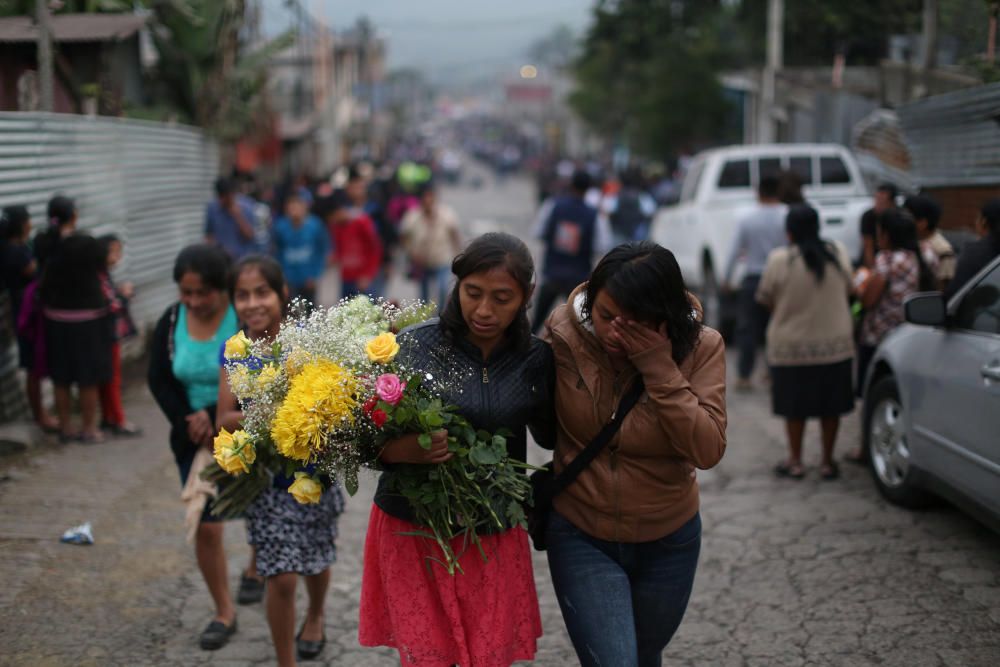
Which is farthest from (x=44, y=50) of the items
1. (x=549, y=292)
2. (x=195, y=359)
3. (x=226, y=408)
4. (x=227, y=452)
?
(x=227, y=452)

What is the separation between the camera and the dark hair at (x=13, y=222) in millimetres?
7477

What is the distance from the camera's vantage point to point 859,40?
1938 cm

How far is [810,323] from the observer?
6.76 m

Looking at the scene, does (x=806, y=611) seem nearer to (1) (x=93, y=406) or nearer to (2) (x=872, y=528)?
(2) (x=872, y=528)

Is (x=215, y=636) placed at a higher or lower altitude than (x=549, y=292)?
lower

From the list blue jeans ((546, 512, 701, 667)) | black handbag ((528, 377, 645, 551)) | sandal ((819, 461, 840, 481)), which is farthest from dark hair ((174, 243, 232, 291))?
sandal ((819, 461, 840, 481))

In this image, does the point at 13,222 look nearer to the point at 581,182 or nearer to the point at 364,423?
the point at 581,182

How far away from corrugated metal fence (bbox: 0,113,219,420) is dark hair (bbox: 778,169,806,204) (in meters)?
5.84

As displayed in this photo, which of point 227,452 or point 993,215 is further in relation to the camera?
point 993,215

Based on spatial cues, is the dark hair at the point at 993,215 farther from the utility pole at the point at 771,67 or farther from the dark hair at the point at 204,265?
the utility pole at the point at 771,67

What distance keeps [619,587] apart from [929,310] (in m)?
3.05

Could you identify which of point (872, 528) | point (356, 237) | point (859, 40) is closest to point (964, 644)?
point (872, 528)

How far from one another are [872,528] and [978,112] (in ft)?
13.0

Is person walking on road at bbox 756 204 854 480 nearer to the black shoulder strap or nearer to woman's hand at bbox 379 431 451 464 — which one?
the black shoulder strap
